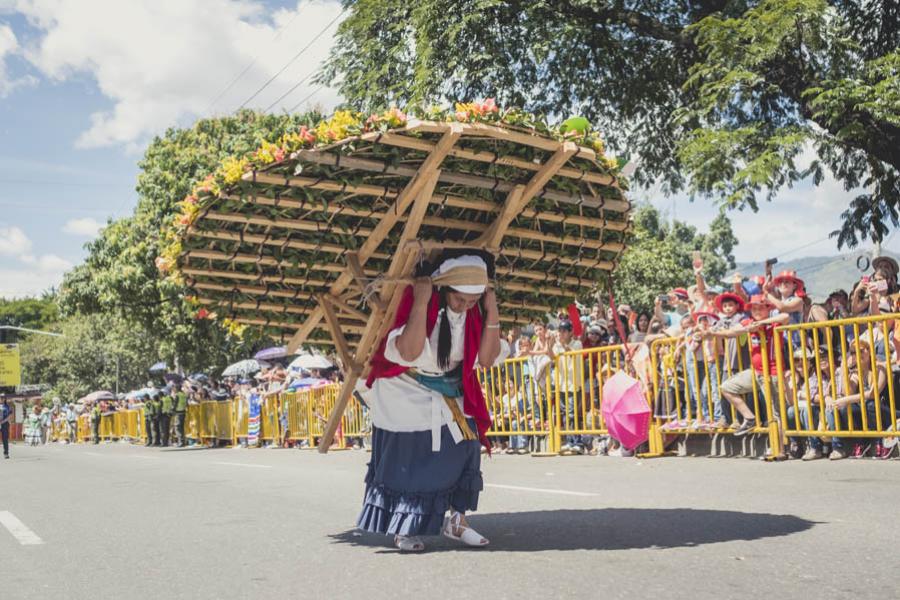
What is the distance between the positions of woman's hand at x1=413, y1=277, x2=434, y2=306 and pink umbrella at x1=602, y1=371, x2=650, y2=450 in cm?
304

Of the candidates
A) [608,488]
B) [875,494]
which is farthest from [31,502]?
[875,494]

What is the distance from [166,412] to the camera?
104ft

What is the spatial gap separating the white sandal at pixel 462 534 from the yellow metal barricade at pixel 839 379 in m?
5.08

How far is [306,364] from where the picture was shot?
2544 cm

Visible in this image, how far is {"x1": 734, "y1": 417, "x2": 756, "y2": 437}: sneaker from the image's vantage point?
35.3ft

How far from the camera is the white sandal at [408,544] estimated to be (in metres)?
5.46

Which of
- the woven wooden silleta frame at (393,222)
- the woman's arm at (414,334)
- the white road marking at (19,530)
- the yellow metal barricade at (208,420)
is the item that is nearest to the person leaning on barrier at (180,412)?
the yellow metal barricade at (208,420)

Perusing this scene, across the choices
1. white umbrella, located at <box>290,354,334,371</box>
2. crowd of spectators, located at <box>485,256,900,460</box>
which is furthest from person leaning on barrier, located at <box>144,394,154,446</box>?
crowd of spectators, located at <box>485,256,900,460</box>

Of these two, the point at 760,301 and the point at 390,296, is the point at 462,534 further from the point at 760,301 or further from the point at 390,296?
the point at 760,301

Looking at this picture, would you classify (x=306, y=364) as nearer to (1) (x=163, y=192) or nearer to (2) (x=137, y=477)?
(1) (x=163, y=192)

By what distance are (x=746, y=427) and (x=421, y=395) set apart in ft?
20.6

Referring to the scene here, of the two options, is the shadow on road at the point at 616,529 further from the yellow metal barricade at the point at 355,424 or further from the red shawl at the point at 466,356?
the yellow metal barricade at the point at 355,424

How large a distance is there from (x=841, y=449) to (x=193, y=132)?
994 inches

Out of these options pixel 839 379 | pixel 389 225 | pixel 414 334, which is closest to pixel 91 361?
pixel 839 379
